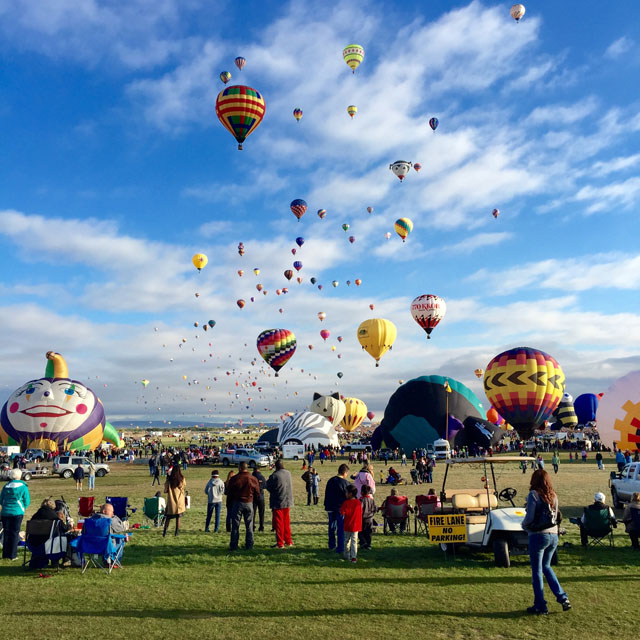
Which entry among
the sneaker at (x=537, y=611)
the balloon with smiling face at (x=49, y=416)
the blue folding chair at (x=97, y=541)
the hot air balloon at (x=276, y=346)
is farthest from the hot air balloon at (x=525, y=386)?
the blue folding chair at (x=97, y=541)

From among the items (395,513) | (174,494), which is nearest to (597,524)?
(395,513)

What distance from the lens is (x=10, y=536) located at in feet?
36.4

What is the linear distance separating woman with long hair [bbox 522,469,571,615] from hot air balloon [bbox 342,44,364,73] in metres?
41.1

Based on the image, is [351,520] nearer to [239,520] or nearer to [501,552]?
[239,520]

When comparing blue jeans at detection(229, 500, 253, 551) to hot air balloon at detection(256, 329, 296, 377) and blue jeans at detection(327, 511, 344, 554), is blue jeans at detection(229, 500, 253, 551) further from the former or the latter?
hot air balloon at detection(256, 329, 296, 377)

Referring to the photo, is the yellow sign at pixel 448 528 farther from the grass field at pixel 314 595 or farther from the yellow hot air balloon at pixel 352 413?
the yellow hot air balloon at pixel 352 413

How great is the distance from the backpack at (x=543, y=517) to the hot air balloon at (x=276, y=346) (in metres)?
49.4

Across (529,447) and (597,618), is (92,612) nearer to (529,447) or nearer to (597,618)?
(597,618)

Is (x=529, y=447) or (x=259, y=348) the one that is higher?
(x=259, y=348)

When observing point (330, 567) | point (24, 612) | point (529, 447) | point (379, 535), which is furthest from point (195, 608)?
point (529, 447)

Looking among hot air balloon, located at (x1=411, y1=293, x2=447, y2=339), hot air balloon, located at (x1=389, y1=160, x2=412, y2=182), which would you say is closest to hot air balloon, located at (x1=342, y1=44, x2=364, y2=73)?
hot air balloon, located at (x1=389, y1=160, x2=412, y2=182)

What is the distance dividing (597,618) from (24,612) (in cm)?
764

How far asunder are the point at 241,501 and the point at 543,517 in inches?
250

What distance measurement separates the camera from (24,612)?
7.72 metres
